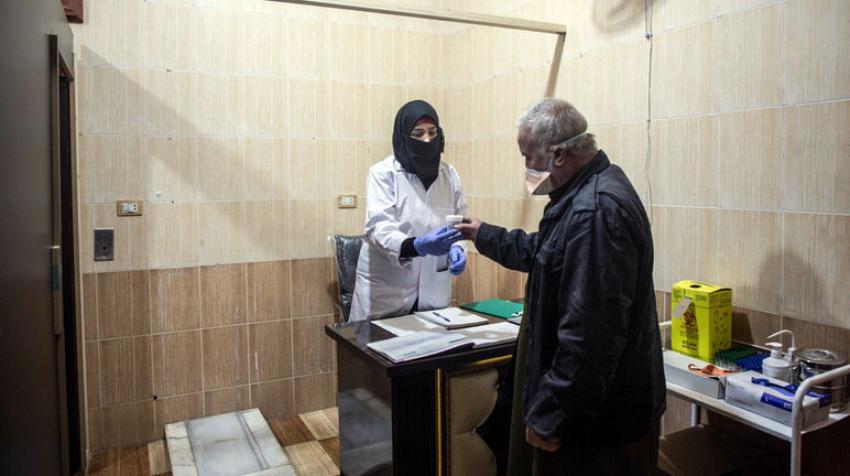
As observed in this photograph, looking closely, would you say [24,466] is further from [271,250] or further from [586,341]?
[271,250]

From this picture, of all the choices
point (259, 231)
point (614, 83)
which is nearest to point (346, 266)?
point (259, 231)

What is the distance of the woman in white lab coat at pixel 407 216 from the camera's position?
2.82 m

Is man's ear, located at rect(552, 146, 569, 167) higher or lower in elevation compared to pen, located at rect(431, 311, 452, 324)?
higher

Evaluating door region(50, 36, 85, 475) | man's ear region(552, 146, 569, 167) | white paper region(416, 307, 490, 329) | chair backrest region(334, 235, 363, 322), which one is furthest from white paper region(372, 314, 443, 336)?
door region(50, 36, 85, 475)

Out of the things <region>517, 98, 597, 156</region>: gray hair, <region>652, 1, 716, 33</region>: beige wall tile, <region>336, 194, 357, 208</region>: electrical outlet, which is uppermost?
<region>652, 1, 716, 33</region>: beige wall tile

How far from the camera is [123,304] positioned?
3.26m

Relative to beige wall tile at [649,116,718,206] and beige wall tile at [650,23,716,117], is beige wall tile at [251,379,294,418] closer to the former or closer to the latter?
beige wall tile at [649,116,718,206]

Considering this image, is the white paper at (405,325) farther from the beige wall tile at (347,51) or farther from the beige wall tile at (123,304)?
the beige wall tile at (347,51)

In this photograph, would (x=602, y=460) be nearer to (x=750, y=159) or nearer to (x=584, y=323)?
(x=584, y=323)

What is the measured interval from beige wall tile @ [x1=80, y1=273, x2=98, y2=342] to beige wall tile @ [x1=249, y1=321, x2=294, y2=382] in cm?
79

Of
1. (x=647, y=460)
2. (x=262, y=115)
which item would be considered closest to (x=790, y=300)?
(x=647, y=460)

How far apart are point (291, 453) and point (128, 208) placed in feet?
4.93

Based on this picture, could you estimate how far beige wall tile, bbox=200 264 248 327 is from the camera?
3453 millimetres

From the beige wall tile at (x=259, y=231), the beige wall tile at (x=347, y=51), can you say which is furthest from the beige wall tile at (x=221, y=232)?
the beige wall tile at (x=347, y=51)
